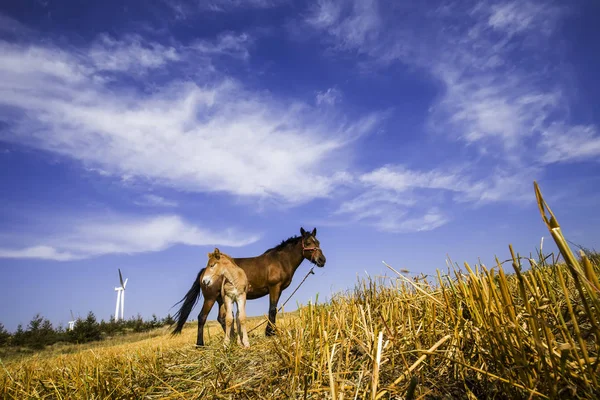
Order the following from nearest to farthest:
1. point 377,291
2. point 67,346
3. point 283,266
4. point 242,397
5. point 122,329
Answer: point 242,397
point 377,291
point 283,266
point 67,346
point 122,329

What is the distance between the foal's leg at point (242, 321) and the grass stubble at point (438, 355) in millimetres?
291

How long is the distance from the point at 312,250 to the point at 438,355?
9718 mm

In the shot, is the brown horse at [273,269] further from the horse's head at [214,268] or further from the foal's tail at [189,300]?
the horse's head at [214,268]

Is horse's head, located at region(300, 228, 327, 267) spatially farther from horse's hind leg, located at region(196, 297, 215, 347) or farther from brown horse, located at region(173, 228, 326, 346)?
horse's hind leg, located at region(196, 297, 215, 347)

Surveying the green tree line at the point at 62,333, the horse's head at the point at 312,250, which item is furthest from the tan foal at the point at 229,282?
the green tree line at the point at 62,333

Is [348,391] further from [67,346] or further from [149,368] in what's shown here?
[67,346]

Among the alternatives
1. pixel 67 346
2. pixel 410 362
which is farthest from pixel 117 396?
pixel 67 346

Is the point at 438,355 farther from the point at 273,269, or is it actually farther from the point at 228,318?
the point at 273,269

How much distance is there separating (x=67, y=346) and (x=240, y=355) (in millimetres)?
20824

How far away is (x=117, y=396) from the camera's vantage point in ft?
13.6

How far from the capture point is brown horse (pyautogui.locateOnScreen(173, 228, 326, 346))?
1069cm

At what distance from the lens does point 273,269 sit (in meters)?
11.4

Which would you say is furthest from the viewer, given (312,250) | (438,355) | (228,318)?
(312,250)

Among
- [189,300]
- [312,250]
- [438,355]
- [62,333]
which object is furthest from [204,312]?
[62,333]
